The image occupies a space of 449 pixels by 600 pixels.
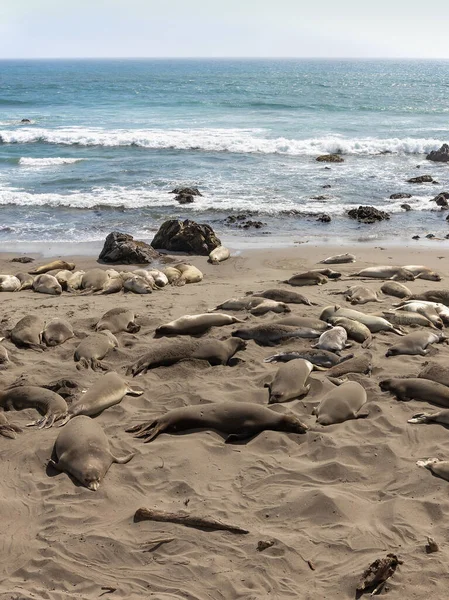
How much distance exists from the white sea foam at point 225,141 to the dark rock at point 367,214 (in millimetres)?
12233

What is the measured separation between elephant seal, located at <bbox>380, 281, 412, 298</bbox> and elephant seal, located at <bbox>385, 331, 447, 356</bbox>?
6.87ft

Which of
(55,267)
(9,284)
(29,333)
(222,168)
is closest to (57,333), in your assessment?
(29,333)

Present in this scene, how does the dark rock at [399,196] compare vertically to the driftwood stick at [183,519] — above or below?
above

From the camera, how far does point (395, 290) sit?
9.99m

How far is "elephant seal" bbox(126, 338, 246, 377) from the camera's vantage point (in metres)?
7.23

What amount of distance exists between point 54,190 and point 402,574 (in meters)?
17.4

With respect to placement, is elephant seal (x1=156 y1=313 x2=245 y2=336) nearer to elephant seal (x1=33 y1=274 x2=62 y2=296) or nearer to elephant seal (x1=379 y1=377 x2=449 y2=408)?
elephant seal (x1=379 y1=377 x2=449 y2=408)

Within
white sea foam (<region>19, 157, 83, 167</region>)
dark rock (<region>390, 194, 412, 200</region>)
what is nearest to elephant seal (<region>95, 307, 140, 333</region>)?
dark rock (<region>390, 194, 412, 200</region>)

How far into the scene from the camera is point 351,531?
459cm

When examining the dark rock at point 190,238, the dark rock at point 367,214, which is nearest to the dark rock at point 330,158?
the dark rock at point 367,214

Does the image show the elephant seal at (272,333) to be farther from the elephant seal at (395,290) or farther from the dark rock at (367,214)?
the dark rock at (367,214)

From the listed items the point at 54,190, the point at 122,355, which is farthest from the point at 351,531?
the point at 54,190

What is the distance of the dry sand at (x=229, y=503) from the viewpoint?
4191mm

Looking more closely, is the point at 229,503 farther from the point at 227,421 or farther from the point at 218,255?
the point at 218,255
